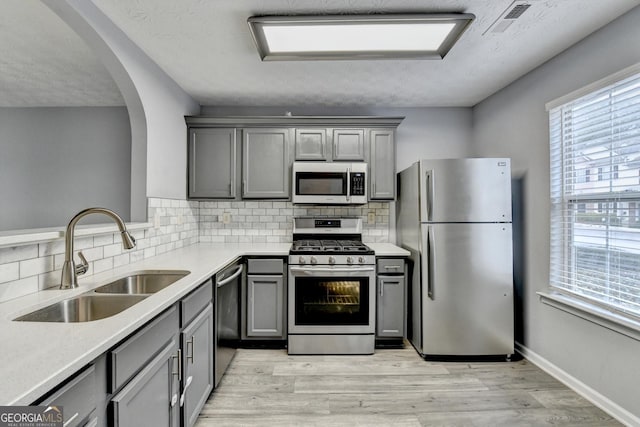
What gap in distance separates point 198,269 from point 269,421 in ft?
3.38

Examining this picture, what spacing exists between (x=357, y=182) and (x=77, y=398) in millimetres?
2636

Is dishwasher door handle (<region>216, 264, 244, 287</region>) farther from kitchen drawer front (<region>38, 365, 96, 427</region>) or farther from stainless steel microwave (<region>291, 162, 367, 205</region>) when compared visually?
kitchen drawer front (<region>38, 365, 96, 427</region>)

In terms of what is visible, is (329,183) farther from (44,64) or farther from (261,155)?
(44,64)

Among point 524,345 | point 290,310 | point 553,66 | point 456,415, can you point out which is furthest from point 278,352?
point 553,66

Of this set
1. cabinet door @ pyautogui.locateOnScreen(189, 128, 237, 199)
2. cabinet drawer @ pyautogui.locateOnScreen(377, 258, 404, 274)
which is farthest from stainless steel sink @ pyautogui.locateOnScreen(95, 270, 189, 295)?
cabinet drawer @ pyautogui.locateOnScreen(377, 258, 404, 274)

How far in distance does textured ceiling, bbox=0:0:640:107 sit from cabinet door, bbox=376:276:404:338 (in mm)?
1868

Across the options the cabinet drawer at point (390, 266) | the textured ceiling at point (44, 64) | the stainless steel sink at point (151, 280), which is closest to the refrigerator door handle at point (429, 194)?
the cabinet drawer at point (390, 266)

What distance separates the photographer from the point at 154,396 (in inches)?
50.5

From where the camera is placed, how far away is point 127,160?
3396 mm

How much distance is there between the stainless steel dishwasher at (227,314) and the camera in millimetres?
2141

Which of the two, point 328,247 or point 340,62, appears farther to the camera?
point 328,247

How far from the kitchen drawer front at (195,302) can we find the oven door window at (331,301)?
0.96 meters

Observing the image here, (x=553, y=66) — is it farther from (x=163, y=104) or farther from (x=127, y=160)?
(x=127, y=160)

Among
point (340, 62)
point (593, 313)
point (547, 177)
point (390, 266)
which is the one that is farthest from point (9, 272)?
point (547, 177)
